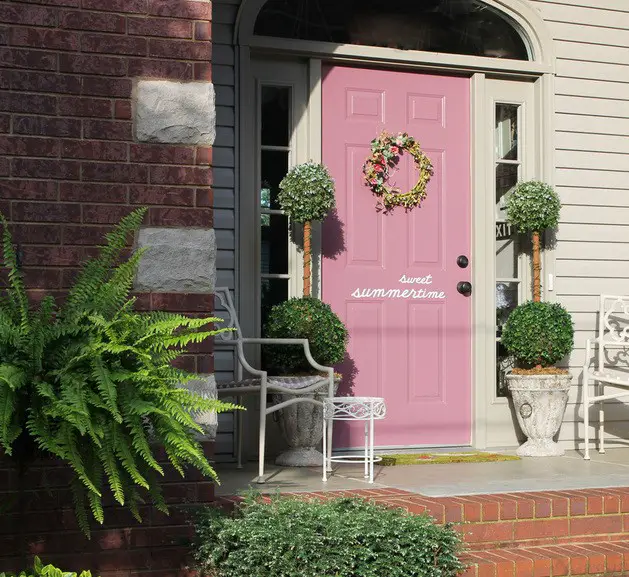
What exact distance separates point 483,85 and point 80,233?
11.2 feet

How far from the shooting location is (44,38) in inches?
135

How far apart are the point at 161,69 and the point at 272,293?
2.36 metres

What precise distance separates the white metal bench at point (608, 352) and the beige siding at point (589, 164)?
3.4 inches

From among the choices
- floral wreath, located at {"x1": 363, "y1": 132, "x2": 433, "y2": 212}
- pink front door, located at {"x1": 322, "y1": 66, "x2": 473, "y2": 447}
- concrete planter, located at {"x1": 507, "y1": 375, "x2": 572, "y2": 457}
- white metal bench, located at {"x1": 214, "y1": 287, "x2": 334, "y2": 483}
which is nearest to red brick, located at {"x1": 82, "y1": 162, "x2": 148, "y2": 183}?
white metal bench, located at {"x1": 214, "y1": 287, "x2": 334, "y2": 483}

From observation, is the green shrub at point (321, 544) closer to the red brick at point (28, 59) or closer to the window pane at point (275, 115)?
the red brick at point (28, 59)

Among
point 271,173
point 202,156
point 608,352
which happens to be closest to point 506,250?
point 608,352

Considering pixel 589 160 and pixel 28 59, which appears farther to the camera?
pixel 589 160

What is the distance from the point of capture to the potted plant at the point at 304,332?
5.26 meters

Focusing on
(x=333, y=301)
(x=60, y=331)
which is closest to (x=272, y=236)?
(x=333, y=301)

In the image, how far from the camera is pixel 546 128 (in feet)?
20.3

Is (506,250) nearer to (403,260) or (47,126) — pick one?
(403,260)

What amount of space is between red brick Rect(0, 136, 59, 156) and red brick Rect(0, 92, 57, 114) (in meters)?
0.10

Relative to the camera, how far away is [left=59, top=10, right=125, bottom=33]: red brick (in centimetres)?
346

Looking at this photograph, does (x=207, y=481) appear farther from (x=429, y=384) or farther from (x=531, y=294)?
(x=531, y=294)
